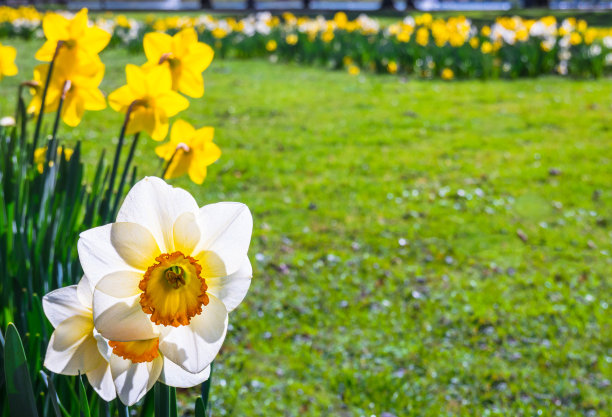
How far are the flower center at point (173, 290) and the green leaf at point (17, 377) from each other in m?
0.25

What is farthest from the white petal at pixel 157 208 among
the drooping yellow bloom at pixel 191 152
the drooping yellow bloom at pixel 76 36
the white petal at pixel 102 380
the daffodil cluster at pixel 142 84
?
the drooping yellow bloom at pixel 76 36

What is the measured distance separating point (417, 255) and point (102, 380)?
3.07 m

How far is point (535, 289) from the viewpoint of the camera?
3.51 m

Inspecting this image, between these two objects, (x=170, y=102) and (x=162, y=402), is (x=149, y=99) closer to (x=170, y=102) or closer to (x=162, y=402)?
(x=170, y=102)

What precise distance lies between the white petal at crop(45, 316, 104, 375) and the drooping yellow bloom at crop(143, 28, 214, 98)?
88 cm

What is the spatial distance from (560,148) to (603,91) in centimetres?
273

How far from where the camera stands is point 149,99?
65.6 inches

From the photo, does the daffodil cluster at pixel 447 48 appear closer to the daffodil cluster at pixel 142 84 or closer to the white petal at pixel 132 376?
the daffodil cluster at pixel 142 84

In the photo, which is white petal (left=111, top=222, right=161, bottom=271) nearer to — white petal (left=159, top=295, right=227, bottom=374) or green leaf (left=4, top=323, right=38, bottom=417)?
white petal (left=159, top=295, right=227, bottom=374)

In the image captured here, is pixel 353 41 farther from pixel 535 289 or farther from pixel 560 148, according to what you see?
pixel 535 289

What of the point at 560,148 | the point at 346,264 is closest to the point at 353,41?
the point at 560,148

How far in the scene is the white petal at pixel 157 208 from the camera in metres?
0.91

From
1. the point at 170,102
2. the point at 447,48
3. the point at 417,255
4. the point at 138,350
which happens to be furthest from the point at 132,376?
the point at 447,48

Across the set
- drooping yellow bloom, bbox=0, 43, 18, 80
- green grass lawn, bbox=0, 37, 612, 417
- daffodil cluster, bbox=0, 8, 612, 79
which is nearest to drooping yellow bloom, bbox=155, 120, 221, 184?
drooping yellow bloom, bbox=0, 43, 18, 80
